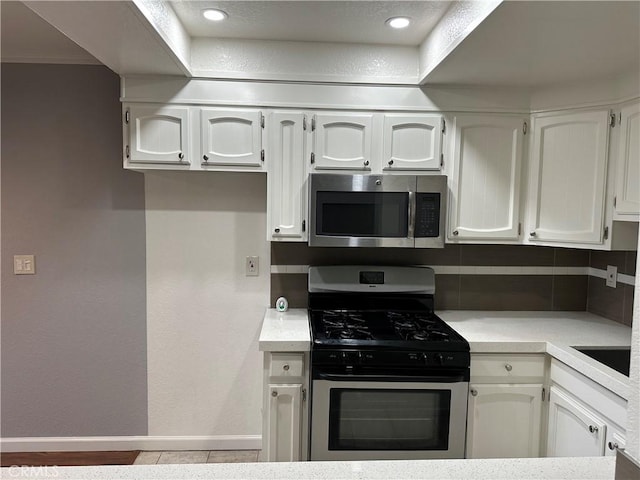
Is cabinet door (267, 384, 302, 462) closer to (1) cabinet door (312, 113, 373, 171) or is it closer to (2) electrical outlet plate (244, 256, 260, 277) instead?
(2) electrical outlet plate (244, 256, 260, 277)

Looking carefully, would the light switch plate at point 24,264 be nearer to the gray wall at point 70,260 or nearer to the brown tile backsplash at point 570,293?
the gray wall at point 70,260

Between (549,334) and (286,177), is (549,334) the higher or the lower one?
the lower one

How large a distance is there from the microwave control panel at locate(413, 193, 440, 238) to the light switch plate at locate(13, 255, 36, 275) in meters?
2.27

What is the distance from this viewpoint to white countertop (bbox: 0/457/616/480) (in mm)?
816

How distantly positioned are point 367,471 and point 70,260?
232cm

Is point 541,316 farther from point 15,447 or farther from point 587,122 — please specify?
point 15,447

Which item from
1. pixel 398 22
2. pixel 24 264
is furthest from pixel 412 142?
pixel 24 264

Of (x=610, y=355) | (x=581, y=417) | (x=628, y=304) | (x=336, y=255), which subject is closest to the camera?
(x=581, y=417)

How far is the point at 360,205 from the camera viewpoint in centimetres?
213

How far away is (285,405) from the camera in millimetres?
1992

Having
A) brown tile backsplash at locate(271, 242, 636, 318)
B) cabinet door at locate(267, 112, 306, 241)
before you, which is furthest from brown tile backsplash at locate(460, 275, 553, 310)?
cabinet door at locate(267, 112, 306, 241)

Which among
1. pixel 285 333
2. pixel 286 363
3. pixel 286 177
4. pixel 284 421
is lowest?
pixel 284 421

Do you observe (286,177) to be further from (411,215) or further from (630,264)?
(630,264)
